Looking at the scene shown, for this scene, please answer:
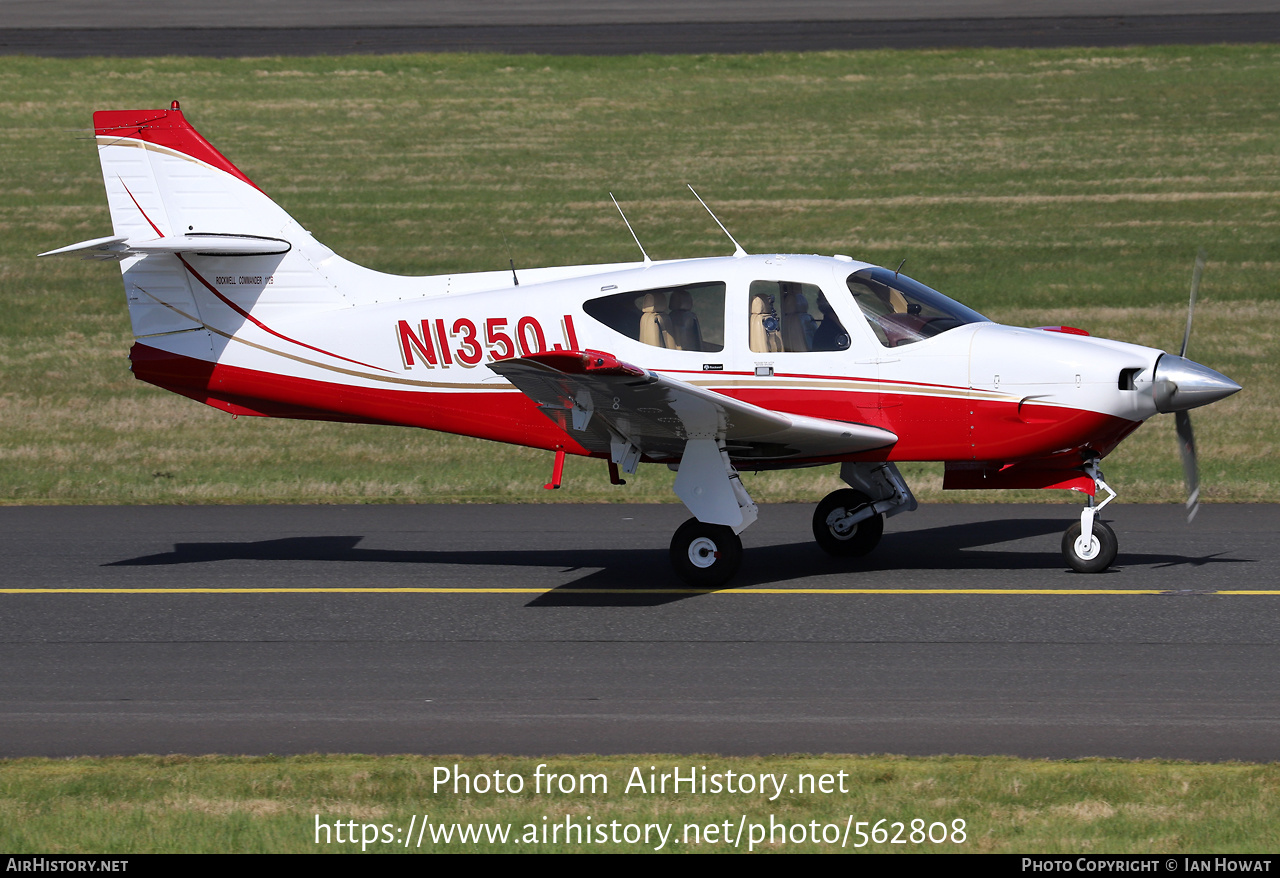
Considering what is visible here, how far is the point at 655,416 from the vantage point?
32.5 feet

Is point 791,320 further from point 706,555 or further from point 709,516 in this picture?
point 706,555

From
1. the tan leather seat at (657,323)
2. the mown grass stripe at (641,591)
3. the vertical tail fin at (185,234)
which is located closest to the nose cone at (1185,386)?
the mown grass stripe at (641,591)

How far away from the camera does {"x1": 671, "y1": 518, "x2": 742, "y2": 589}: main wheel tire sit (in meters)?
10.2

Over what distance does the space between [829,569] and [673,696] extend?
323 cm

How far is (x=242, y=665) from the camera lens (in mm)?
8664

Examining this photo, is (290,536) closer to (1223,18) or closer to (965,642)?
(965,642)

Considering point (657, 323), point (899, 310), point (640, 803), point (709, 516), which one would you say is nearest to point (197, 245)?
point (657, 323)

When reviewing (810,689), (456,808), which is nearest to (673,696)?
(810,689)

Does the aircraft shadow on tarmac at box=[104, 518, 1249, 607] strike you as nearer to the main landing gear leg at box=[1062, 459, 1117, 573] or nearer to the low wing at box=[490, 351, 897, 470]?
the main landing gear leg at box=[1062, 459, 1117, 573]

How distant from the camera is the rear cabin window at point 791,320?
10.3 meters

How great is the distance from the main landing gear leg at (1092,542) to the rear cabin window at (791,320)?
2.07 meters

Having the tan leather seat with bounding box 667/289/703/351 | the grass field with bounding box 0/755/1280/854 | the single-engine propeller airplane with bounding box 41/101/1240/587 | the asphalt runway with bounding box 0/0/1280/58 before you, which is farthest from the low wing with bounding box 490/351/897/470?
the asphalt runway with bounding box 0/0/1280/58

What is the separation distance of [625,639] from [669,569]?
1.97m

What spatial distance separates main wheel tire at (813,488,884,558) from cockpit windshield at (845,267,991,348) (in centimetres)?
157
